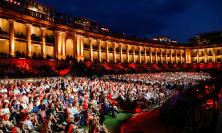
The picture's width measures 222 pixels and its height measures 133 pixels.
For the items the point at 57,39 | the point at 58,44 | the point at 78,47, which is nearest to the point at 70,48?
the point at 78,47

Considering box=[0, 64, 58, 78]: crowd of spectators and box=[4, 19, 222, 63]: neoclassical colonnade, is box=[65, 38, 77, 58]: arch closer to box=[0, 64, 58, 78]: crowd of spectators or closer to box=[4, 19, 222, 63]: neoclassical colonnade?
box=[4, 19, 222, 63]: neoclassical colonnade

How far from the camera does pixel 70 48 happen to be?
61.5 metres

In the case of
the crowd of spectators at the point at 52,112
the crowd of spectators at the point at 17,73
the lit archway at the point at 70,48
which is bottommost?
the crowd of spectators at the point at 52,112

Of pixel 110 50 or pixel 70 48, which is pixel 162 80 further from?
pixel 110 50

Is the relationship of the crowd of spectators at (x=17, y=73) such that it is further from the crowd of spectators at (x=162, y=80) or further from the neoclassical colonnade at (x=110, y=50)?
the crowd of spectators at (x=162, y=80)

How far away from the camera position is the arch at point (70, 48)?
60.7m

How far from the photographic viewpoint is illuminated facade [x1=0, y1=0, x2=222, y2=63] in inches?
1743

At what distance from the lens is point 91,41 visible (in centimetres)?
6744

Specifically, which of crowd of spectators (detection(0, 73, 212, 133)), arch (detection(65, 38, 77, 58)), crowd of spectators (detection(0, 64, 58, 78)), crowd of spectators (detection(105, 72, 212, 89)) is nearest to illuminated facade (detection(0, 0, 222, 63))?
arch (detection(65, 38, 77, 58))

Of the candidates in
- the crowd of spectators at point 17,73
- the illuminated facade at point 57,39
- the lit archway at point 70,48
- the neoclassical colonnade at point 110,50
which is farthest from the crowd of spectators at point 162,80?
the lit archway at point 70,48

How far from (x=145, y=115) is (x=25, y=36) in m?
32.1

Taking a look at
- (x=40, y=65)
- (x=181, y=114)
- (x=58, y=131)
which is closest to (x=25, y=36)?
(x=40, y=65)

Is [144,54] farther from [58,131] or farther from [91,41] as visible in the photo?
[58,131]

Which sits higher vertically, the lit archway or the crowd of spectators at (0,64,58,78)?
the lit archway
